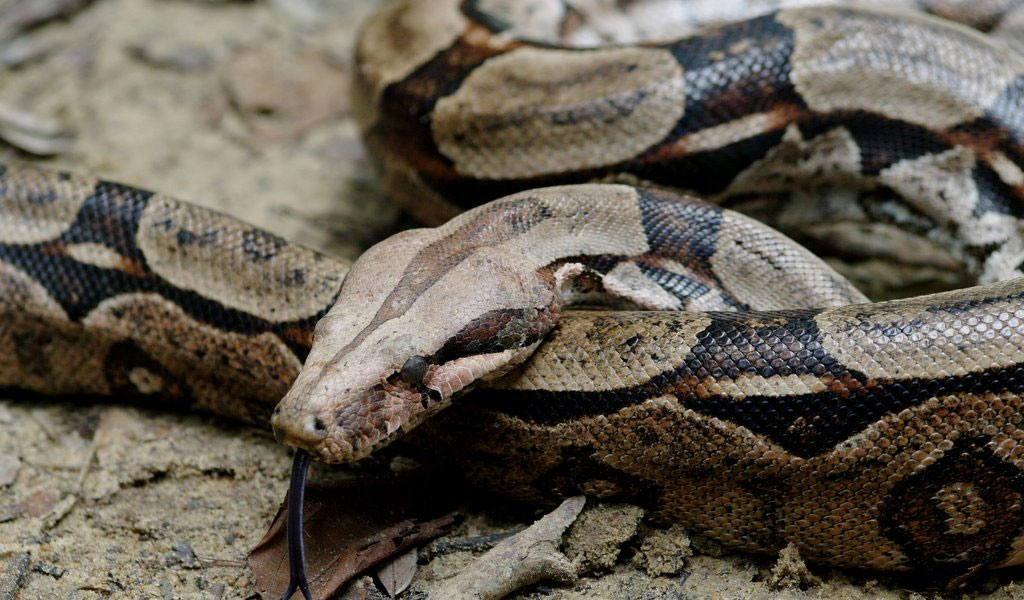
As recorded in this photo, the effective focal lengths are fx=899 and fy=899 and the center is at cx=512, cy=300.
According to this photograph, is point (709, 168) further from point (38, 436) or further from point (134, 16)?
point (134, 16)

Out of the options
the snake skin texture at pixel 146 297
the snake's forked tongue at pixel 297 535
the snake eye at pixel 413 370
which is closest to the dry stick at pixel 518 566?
the snake's forked tongue at pixel 297 535

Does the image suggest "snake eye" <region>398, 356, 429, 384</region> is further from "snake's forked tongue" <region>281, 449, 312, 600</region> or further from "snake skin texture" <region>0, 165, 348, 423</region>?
"snake skin texture" <region>0, 165, 348, 423</region>

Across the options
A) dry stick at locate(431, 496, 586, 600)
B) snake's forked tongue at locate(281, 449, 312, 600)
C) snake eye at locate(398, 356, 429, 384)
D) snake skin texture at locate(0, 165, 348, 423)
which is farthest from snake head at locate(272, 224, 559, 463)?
dry stick at locate(431, 496, 586, 600)

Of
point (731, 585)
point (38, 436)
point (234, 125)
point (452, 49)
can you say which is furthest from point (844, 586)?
point (234, 125)

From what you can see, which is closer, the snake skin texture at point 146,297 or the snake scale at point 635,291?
the snake scale at point 635,291

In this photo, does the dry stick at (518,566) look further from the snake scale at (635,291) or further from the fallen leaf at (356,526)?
the fallen leaf at (356,526)

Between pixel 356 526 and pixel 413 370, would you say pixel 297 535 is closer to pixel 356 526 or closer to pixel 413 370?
pixel 356 526

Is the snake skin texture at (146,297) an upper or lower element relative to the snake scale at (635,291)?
lower

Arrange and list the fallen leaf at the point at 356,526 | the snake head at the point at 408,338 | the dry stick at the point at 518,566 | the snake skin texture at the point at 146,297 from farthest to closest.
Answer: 1. the snake skin texture at the point at 146,297
2. the fallen leaf at the point at 356,526
3. the dry stick at the point at 518,566
4. the snake head at the point at 408,338
